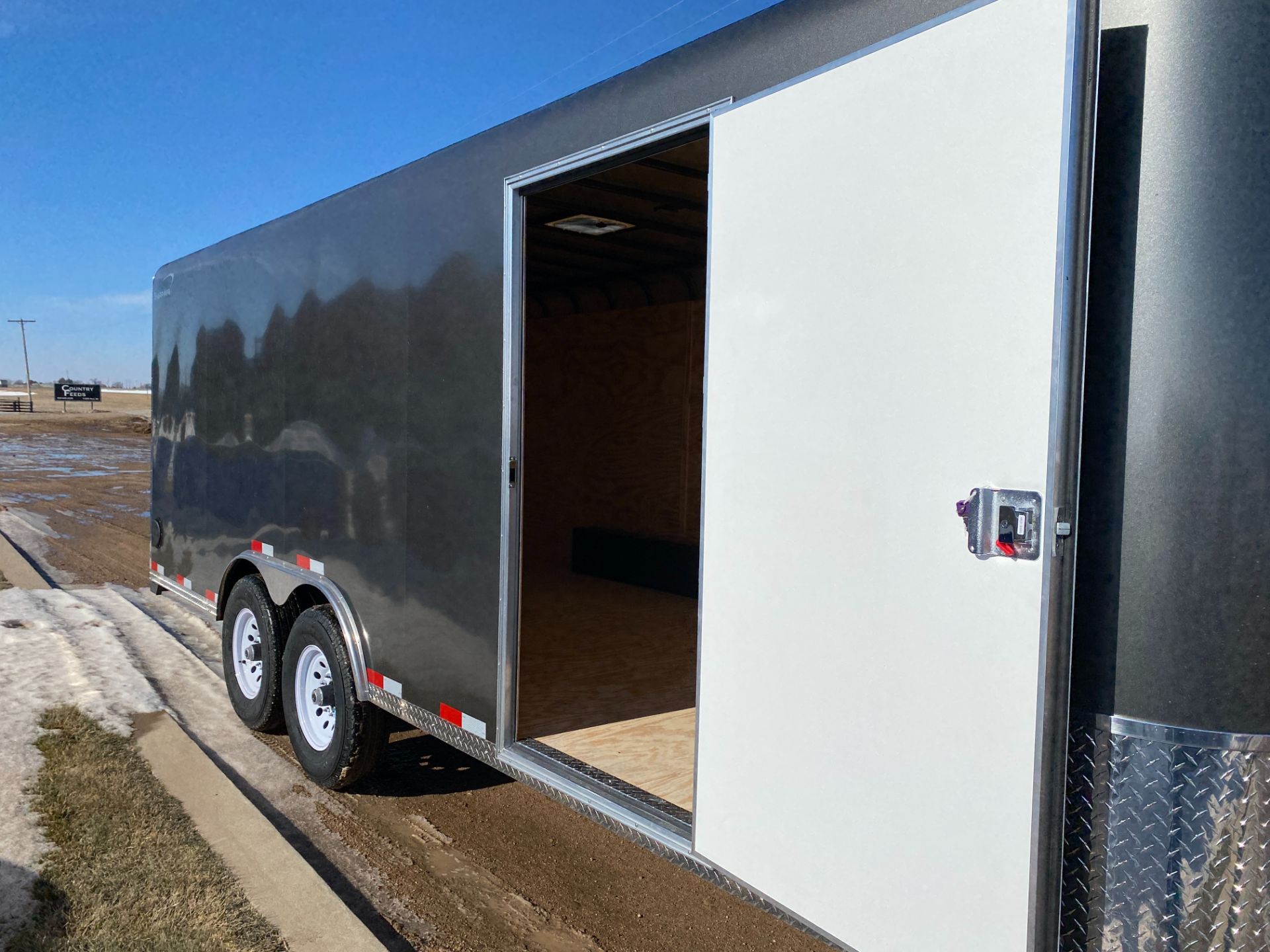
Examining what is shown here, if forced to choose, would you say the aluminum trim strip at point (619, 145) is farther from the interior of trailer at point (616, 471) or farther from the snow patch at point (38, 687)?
the snow patch at point (38, 687)

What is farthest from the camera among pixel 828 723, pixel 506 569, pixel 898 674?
pixel 506 569

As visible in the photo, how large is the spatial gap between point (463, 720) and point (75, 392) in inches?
2932

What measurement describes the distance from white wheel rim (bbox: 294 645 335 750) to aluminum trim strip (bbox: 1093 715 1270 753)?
3321 mm

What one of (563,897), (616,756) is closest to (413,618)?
(616,756)

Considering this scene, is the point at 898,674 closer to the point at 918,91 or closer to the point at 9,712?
the point at 918,91

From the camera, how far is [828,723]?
212 cm

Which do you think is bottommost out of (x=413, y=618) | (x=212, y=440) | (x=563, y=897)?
(x=563, y=897)

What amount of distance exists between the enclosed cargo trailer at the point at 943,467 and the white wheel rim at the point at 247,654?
205 centimetres

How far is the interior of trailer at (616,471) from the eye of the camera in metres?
3.92

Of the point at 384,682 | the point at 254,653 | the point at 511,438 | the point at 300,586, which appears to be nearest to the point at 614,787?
the point at 511,438

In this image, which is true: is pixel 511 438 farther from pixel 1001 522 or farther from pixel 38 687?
pixel 38 687

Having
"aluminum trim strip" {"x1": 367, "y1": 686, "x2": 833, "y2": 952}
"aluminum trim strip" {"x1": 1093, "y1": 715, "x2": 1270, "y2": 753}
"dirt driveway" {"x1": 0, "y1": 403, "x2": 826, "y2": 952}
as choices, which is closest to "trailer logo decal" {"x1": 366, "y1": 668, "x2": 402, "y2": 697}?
"aluminum trim strip" {"x1": 367, "y1": 686, "x2": 833, "y2": 952}

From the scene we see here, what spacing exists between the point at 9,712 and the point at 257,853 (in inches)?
88.6

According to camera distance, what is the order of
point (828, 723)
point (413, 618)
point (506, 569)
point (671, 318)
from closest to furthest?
1. point (828, 723)
2. point (506, 569)
3. point (413, 618)
4. point (671, 318)
